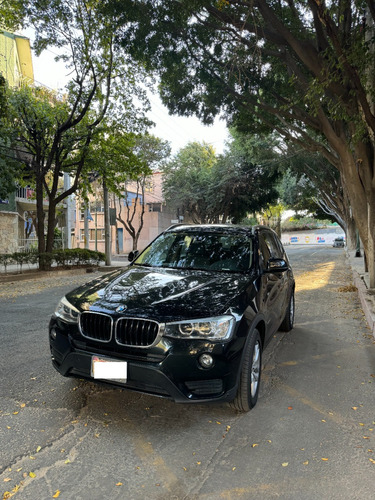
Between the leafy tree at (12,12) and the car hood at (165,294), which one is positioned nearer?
the car hood at (165,294)

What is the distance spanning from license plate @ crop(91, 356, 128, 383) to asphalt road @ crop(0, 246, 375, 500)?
46 centimetres

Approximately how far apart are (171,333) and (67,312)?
1087 millimetres

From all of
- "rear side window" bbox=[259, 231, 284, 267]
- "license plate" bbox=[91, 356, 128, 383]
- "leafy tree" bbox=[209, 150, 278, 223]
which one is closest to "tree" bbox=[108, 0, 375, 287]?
"rear side window" bbox=[259, 231, 284, 267]

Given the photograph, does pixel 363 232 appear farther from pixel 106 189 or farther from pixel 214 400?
pixel 106 189

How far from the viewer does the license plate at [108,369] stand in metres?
2.97

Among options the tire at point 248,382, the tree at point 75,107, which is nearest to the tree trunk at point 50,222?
the tree at point 75,107

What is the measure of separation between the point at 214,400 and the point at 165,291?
3.34ft

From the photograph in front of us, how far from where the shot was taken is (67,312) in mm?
3424

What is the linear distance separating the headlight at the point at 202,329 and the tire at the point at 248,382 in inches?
14.3

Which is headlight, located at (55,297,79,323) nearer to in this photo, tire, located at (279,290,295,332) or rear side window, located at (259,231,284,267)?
rear side window, located at (259,231,284,267)

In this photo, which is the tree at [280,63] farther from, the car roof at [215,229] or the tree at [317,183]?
the tree at [317,183]

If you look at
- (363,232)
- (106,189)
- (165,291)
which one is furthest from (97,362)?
(106,189)

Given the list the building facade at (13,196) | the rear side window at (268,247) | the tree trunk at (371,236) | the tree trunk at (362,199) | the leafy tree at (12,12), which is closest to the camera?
the rear side window at (268,247)

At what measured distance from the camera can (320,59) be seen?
7.74m
